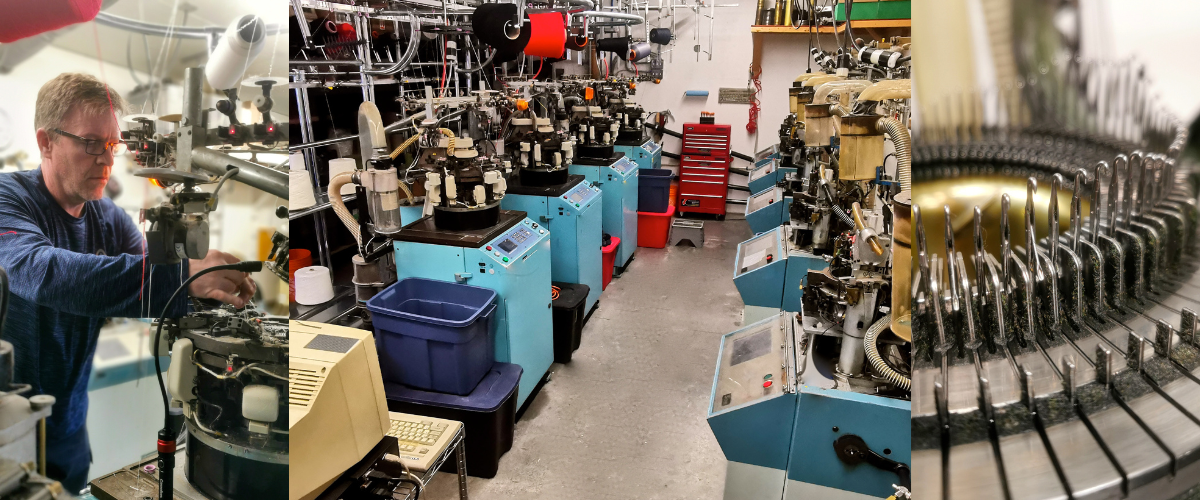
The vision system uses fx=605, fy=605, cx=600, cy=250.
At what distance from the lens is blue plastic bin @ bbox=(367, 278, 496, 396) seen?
7.90 ft

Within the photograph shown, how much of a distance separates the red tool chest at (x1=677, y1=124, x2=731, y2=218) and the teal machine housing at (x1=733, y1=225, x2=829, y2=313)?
3590 mm

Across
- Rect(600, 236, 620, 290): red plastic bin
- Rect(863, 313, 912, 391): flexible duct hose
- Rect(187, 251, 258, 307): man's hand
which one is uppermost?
Rect(187, 251, 258, 307): man's hand

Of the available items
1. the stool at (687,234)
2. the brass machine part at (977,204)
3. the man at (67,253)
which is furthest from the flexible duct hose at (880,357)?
the stool at (687,234)

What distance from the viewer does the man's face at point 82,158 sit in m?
0.50

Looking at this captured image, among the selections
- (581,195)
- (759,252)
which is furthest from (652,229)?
(759,252)

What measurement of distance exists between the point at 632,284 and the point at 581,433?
2.15 m

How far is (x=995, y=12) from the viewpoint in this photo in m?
0.31

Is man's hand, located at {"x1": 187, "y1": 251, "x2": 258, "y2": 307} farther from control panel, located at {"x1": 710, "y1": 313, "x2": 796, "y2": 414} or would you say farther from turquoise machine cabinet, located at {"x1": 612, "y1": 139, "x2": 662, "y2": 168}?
turquoise machine cabinet, located at {"x1": 612, "y1": 139, "x2": 662, "y2": 168}

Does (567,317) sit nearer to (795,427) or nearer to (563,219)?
(563,219)

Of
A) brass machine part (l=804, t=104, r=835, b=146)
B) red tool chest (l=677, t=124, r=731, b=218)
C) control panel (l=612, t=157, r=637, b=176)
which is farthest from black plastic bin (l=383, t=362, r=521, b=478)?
red tool chest (l=677, t=124, r=731, b=218)

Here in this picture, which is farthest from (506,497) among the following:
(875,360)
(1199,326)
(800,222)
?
(1199,326)

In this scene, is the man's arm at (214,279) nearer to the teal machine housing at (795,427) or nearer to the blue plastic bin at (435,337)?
the teal machine housing at (795,427)

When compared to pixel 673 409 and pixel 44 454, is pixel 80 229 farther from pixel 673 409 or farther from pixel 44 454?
pixel 673 409

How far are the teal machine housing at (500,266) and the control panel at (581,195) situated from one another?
0.72 meters
